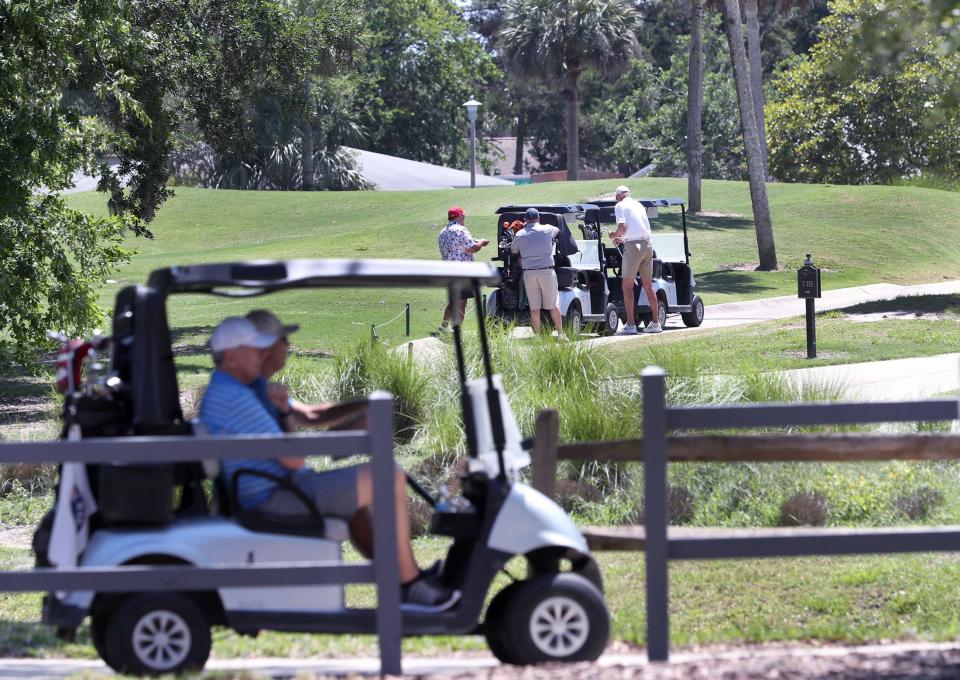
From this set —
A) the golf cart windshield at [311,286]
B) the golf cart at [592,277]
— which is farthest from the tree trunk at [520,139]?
the golf cart windshield at [311,286]

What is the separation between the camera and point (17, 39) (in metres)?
12.4

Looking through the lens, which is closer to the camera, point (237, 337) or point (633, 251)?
point (237, 337)

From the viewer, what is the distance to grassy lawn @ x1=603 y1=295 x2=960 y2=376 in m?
14.1

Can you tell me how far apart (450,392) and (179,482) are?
19.0 ft

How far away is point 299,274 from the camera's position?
5098mm

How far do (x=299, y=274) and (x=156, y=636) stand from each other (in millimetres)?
1434

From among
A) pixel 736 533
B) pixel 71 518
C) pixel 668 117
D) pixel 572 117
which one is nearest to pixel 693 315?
pixel 736 533

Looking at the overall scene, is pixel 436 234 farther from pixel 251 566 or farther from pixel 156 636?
pixel 251 566

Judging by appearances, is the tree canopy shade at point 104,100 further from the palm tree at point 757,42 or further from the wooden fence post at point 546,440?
the palm tree at point 757,42

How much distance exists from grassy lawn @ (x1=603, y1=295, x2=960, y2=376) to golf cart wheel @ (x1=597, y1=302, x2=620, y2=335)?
71 centimetres

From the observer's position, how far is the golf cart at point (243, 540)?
4.96 m

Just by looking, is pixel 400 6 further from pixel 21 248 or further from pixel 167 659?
pixel 167 659

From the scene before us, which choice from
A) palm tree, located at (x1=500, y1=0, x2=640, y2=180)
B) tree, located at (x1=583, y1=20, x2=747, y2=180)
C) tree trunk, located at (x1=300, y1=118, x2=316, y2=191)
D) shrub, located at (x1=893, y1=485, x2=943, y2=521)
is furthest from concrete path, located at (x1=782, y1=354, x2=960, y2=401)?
tree trunk, located at (x1=300, y1=118, x2=316, y2=191)

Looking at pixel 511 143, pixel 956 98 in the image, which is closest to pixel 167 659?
pixel 956 98
